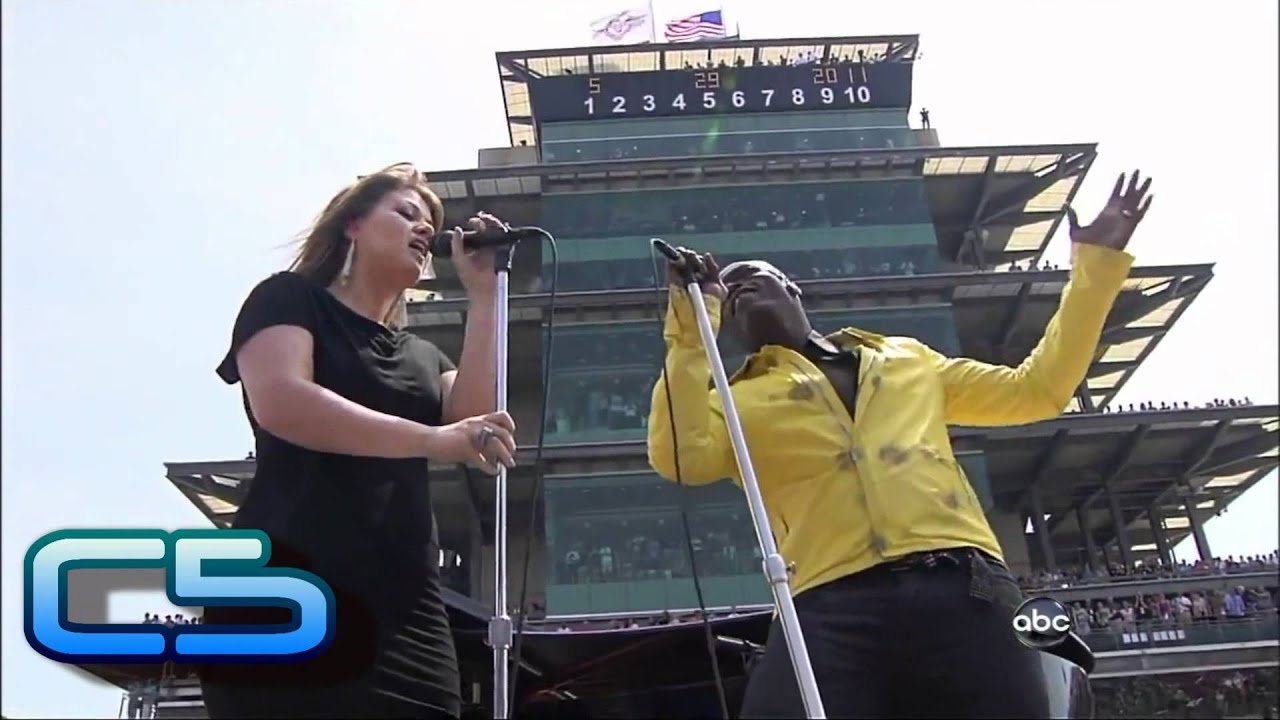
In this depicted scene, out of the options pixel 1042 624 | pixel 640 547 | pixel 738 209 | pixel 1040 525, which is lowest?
pixel 1042 624

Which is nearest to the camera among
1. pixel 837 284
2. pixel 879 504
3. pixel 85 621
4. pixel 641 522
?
pixel 879 504

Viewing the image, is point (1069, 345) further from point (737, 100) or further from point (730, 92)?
point (730, 92)

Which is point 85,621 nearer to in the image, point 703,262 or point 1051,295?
point 703,262

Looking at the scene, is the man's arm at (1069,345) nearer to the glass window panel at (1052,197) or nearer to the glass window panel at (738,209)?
the glass window panel at (738,209)

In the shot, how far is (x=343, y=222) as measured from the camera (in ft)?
6.98

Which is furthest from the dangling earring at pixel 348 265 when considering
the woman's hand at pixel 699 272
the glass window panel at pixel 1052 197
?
the glass window panel at pixel 1052 197

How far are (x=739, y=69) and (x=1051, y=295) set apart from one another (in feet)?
28.6

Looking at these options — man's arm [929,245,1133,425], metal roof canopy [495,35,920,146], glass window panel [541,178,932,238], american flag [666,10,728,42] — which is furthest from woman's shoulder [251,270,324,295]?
american flag [666,10,728,42]

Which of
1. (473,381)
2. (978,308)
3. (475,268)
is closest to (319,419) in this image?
(473,381)

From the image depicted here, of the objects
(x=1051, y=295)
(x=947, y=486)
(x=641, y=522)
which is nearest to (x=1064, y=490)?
(x=1051, y=295)

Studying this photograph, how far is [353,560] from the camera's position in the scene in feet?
5.66

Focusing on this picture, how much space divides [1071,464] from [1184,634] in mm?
7059

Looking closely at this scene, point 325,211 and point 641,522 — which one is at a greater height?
point 641,522

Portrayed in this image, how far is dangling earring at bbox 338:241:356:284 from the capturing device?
210 cm
